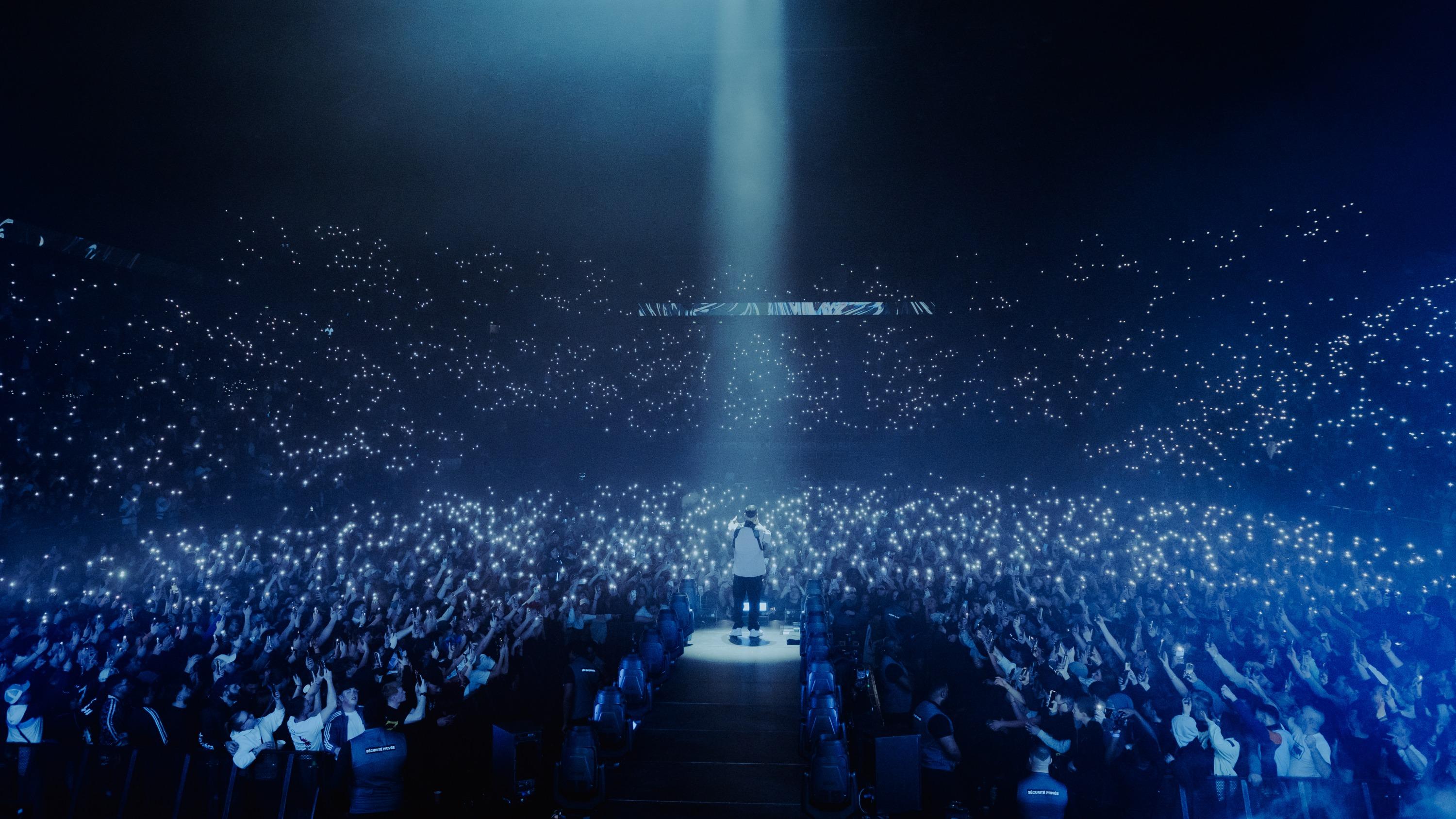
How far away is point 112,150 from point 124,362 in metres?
5.41

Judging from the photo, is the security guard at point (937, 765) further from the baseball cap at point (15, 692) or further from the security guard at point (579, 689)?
the baseball cap at point (15, 692)

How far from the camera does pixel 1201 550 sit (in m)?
13.0

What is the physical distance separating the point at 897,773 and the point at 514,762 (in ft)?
8.43

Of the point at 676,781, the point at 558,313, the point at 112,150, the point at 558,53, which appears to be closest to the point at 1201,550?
the point at 676,781

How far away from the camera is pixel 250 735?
4887mm

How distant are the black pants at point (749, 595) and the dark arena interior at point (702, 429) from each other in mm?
48

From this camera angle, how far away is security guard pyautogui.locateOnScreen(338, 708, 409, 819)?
14.6ft

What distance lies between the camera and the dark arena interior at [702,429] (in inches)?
195

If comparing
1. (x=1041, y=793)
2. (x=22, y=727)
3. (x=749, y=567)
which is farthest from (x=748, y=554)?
(x=22, y=727)

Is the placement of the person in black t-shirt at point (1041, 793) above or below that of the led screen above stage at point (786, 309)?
below

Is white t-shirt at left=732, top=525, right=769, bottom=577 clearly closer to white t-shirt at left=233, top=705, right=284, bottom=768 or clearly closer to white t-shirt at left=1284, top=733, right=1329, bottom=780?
white t-shirt at left=233, top=705, right=284, bottom=768

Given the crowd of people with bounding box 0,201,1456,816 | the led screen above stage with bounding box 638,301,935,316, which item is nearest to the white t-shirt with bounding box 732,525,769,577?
the crowd of people with bounding box 0,201,1456,816

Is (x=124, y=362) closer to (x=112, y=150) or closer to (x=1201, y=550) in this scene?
(x=112, y=150)

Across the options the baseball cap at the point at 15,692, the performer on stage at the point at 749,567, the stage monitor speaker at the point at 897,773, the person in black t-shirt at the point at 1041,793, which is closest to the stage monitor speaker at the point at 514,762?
the stage monitor speaker at the point at 897,773
